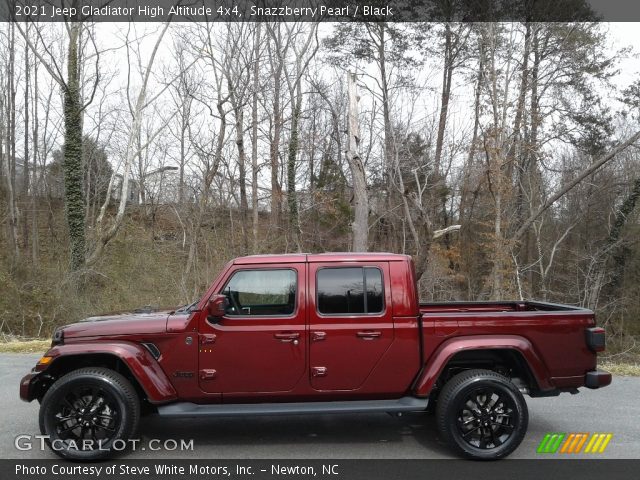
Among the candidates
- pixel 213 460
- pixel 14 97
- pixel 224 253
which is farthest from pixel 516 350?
pixel 14 97

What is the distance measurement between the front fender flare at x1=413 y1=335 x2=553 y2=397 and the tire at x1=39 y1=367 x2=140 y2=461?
8.34 feet

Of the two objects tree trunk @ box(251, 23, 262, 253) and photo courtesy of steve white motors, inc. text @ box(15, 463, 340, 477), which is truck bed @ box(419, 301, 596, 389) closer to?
photo courtesy of steve white motors, inc. text @ box(15, 463, 340, 477)

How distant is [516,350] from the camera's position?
477cm

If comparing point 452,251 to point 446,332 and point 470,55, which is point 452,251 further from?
point 446,332

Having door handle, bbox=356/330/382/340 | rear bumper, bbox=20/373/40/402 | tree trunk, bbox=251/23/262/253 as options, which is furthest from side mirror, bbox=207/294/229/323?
tree trunk, bbox=251/23/262/253

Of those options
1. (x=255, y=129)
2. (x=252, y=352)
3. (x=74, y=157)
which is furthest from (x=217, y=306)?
(x=255, y=129)

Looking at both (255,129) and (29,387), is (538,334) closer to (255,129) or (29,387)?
(29,387)

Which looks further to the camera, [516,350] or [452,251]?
[452,251]

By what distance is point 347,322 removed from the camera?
4.89 metres

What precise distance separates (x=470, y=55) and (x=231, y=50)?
1105 cm

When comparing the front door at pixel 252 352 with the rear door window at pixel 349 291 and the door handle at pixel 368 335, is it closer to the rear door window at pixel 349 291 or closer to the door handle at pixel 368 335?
the rear door window at pixel 349 291

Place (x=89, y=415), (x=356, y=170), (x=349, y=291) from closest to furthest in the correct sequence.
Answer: (x=89, y=415) → (x=349, y=291) → (x=356, y=170)

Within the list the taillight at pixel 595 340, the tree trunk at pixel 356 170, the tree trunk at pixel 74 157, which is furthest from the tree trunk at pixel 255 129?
the taillight at pixel 595 340

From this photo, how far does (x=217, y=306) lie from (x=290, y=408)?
112 cm
